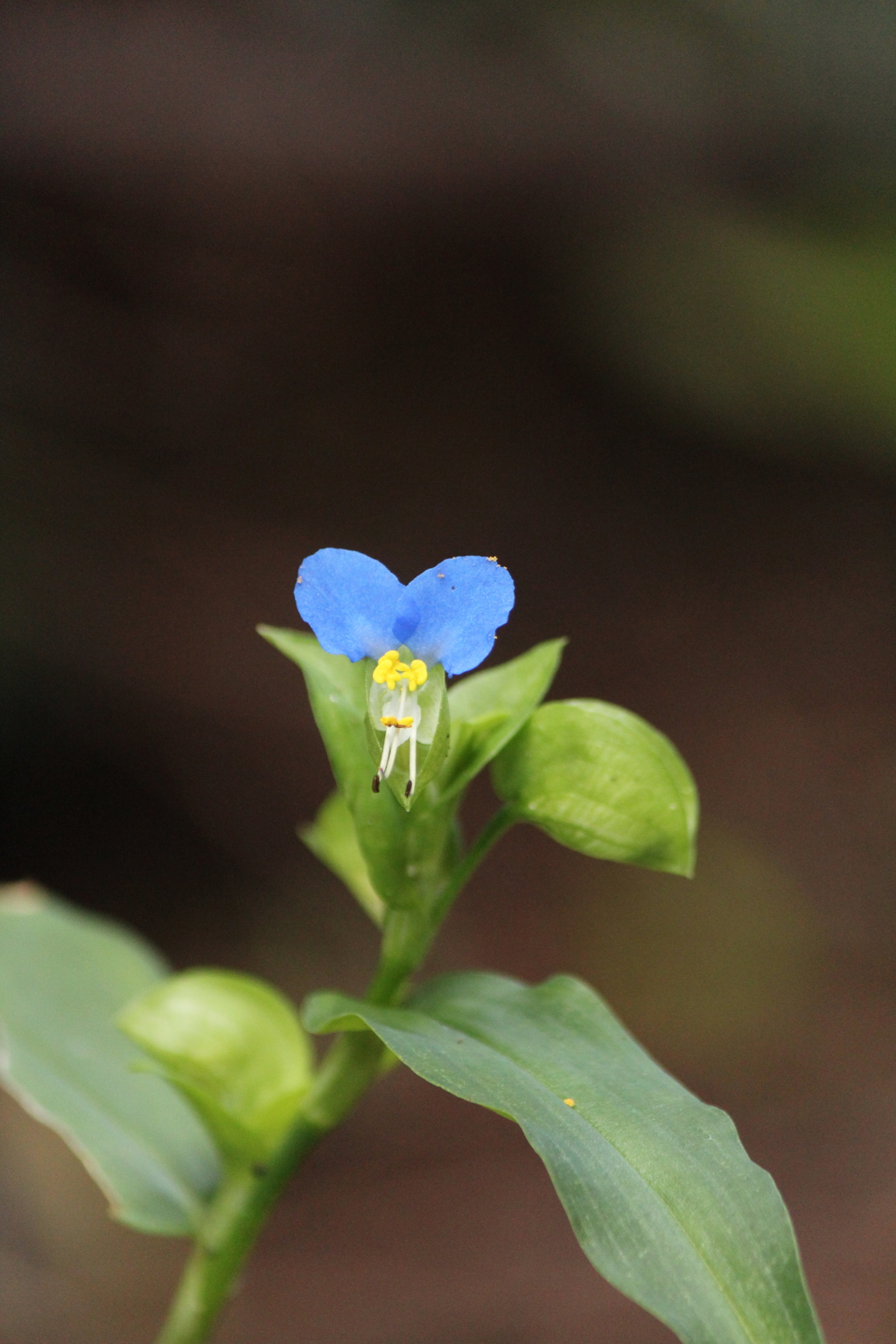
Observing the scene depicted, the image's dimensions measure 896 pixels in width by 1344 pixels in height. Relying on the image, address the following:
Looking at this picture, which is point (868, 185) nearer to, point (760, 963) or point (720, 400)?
point (720, 400)

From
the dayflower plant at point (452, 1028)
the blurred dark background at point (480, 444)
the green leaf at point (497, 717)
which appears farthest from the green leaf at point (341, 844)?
the blurred dark background at point (480, 444)

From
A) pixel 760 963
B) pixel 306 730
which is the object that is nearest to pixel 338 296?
pixel 306 730

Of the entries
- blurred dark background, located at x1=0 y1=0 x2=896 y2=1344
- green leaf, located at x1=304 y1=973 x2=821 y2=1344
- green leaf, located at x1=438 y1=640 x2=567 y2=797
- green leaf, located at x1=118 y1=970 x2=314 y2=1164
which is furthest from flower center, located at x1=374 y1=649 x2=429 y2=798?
blurred dark background, located at x1=0 y1=0 x2=896 y2=1344

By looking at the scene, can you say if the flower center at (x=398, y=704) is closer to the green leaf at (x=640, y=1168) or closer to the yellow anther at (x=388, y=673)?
the yellow anther at (x=388, y=673)

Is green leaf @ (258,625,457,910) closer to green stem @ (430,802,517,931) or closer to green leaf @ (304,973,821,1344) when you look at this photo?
green stem @ (430,802,517,931)

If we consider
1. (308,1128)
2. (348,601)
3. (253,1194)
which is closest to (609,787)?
(348,601)

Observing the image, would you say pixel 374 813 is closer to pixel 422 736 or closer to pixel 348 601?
pixel 422 736
